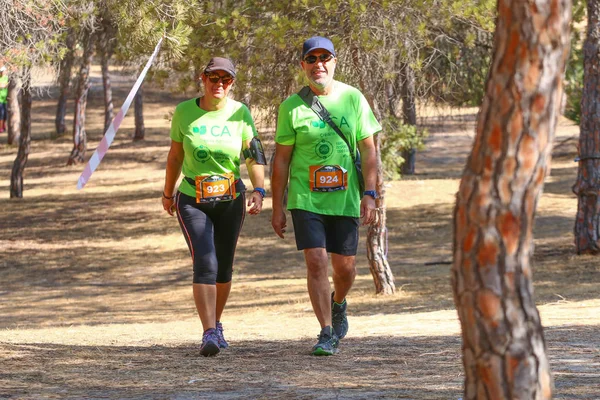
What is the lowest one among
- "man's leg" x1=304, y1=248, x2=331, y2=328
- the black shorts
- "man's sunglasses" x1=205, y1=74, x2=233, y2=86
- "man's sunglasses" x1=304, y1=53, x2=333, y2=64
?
"man's leg" x1=304, y1=248, x2=331, y2=328

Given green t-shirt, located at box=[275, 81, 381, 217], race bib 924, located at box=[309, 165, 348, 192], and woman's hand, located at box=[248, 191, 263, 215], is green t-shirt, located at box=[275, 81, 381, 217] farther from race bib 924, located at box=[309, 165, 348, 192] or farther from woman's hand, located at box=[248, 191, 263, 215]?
woman's hand, located at box=[248, 191, 263, 215]

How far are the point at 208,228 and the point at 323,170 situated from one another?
0.82 m

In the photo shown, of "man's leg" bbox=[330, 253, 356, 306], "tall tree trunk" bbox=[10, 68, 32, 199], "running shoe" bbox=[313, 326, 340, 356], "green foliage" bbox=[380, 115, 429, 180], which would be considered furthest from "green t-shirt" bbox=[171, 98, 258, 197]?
"tall tree trunk" bbox=[10, 68, 32, 199]

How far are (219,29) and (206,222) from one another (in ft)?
15.7

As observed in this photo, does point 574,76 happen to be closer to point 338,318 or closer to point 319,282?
point 338,318

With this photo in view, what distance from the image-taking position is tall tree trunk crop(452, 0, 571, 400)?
129 inches

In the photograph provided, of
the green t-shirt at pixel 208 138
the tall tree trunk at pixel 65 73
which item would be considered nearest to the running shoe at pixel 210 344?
the green t-shirt at pixel 208 138

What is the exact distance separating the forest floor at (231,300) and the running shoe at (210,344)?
0.24 feet

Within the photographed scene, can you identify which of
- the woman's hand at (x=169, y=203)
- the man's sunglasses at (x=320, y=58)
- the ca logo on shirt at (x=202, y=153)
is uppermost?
the man's sunglasses at (x=320, y=58)

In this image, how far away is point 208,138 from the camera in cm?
643

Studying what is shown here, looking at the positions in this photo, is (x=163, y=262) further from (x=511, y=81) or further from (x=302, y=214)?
(x=511, y=81)

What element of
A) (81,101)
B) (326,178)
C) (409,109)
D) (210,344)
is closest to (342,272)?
(326,178)

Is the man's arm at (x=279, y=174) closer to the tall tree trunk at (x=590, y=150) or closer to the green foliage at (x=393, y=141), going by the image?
the green foliage at (x=393, y=141)

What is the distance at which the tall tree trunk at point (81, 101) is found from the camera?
21.4m
